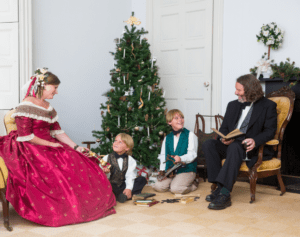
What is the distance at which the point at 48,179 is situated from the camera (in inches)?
102

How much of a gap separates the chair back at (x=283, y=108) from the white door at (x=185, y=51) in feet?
4.11

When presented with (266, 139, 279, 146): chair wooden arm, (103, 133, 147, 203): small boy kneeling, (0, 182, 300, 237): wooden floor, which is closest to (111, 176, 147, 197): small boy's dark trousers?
(103, 133, 147, 203): small boy kneeling

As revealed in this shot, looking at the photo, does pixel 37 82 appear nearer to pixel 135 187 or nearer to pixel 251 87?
pixel 135 187

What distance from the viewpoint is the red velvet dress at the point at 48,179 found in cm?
247

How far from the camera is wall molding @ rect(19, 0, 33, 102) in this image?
13.3 feet

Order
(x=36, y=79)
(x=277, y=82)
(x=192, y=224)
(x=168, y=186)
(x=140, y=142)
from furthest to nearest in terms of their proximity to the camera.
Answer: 1. (x=140, y=142)
2. (x=277, y=82)
3. (x=168, y=186)
4. (x=36, y=79)
5. (x=192, y=224)

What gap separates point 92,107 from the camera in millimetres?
5188

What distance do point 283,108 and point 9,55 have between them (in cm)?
301

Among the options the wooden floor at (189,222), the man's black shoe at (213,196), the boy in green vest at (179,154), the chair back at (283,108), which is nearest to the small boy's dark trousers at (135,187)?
the wooden floor at (189,222)

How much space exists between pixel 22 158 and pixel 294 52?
309 cm

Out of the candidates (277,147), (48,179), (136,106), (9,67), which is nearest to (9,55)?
(9,67)

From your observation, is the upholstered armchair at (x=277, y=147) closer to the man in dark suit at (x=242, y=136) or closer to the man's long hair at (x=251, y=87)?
the man in dark suit at (x=242, y=136)

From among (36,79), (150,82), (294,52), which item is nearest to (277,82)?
(294,52)

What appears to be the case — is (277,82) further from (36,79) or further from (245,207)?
(36,79)
